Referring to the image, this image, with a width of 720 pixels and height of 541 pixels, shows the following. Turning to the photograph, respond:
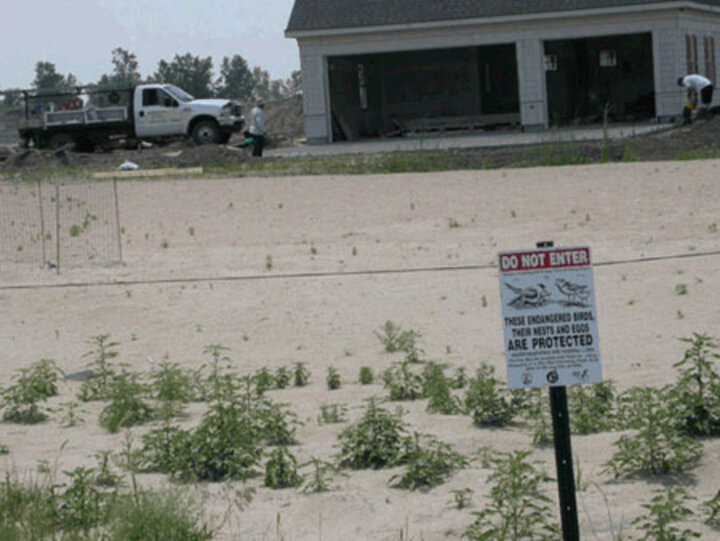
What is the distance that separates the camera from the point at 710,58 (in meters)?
43.7

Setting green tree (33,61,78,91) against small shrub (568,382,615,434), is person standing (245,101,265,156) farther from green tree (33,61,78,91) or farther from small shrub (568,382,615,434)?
green tree (33,61,78,91)

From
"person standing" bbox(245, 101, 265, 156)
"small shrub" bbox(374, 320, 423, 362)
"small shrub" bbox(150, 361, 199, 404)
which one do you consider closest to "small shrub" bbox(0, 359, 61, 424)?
"small shrub" bbox(150, 361, 199, 404)

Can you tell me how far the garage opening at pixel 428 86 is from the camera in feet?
149

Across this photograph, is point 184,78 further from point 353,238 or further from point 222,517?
point 222,517

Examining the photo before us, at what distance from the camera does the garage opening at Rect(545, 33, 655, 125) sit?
4328cm

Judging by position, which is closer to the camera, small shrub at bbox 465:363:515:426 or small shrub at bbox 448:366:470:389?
small shrub at bbox 465:363:515:426

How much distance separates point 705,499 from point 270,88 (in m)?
134

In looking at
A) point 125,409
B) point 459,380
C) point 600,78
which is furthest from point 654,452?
point 600,78

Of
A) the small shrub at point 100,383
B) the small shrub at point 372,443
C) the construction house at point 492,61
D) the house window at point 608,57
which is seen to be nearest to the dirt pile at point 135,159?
the construction house at point 492,61

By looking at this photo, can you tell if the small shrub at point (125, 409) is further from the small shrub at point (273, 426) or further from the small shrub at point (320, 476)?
the small shrub at point (320, 476)

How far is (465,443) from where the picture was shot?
8.14 metres

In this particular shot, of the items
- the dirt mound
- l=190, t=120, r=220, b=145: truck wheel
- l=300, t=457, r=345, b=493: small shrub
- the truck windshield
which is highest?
the dirt mound

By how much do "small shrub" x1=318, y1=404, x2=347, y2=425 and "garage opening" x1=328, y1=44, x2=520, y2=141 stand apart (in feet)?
118

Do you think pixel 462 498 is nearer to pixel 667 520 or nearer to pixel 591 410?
pixel 667 520
